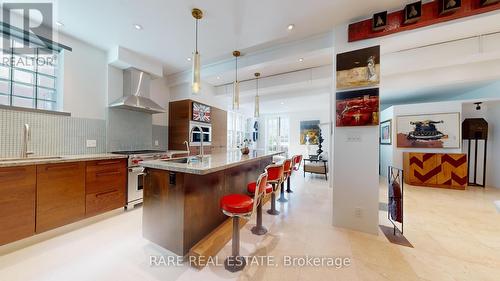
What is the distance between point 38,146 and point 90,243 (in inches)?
67.4

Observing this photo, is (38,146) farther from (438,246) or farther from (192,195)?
(438,246)

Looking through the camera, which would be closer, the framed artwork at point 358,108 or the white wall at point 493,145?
the framed artwork at point 358,108

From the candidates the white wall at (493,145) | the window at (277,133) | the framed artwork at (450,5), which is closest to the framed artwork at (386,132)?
the white wall at (493,145)

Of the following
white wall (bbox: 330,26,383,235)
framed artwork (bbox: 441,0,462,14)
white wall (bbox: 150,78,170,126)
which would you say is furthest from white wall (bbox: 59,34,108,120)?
framed artwork (bbox: 441,0,462,14)

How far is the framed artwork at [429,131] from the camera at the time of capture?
4742 millimetres

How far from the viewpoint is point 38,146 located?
2.50 meters

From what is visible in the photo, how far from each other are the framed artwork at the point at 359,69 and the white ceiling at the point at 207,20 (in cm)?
48

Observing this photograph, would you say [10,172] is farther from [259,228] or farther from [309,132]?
[309,132]

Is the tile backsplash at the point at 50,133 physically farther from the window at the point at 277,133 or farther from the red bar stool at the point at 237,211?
the window at the point at 277,133

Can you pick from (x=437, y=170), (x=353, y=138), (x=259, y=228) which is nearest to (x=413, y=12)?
(x=353, y=138)

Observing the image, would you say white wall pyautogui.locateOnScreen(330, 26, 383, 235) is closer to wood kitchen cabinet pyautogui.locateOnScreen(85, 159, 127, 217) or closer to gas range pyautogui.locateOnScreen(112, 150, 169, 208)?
gas range pyautogui.locateOnScreen(112, 150, 169, 208)

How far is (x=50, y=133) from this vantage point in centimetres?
261

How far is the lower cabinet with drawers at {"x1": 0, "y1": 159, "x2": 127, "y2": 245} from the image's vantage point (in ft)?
6.04

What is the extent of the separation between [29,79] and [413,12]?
532 centimetres
